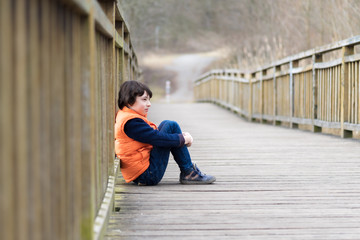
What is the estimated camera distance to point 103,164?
3.23 m

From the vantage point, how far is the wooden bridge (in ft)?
4.42

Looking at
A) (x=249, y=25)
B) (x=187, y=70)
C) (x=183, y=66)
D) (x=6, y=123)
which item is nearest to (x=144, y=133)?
(x=6, y=123)

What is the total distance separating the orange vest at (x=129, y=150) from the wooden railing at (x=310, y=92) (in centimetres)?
404

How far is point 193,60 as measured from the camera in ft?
150

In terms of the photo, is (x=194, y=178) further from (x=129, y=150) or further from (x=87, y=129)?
(x=87, y=129)

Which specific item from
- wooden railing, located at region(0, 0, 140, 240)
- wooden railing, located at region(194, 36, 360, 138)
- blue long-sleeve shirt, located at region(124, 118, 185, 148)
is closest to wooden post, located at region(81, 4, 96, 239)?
wooden railing, located at region(0, 0, 140, 240)

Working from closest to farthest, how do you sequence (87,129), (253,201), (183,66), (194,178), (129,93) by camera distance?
(87,129), (253,201), (129,93), (194,178), (183,66)

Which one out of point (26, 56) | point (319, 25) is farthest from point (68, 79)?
point (319, 25)

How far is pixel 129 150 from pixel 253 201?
0.99 metres

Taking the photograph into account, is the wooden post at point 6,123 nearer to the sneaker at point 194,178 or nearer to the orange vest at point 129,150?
the orange vest at point 129,150

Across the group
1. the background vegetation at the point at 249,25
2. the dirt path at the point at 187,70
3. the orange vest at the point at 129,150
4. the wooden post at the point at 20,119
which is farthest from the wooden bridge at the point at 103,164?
the dirt path at the point at 187,70

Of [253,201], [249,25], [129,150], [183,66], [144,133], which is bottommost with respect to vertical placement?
[253,201]

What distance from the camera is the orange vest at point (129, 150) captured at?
4.09 m

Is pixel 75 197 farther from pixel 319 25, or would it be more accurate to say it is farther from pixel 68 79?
pixel 319 25
